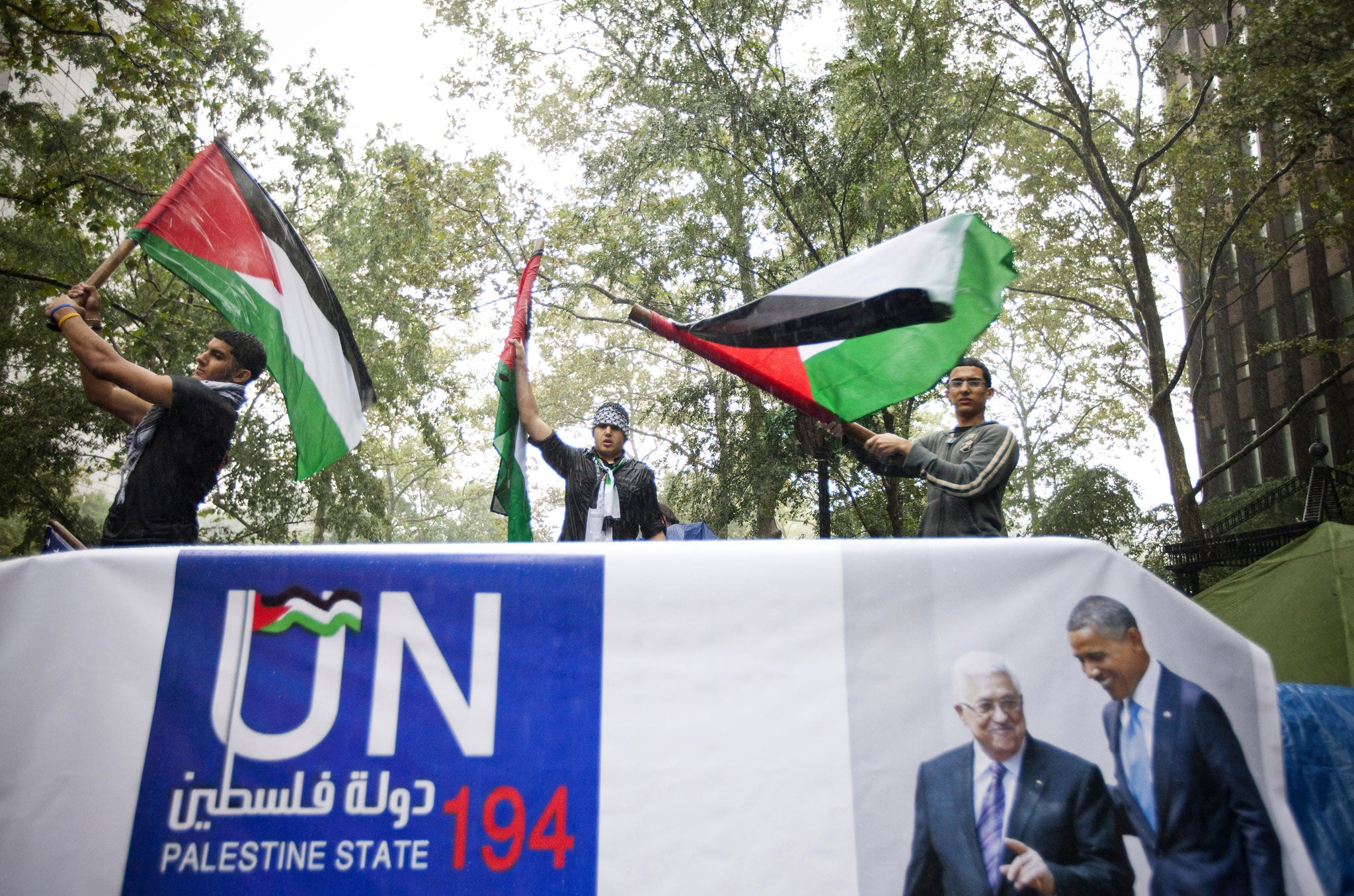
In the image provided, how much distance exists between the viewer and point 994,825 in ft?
6.26

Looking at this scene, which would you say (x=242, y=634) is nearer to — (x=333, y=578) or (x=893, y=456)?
(x=333, y=578)

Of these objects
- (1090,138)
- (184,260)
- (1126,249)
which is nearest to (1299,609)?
(184,260)

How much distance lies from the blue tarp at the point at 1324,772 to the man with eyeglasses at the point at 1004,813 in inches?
21.2

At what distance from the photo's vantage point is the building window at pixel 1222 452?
1030 inches

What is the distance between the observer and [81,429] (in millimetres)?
14000

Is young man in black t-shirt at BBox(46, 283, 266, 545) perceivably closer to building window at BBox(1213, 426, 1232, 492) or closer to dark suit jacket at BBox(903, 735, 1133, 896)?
dark suit jacket at BBox(903, 735, 1133, 896)

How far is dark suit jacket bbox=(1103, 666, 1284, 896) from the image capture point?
73.1 inches

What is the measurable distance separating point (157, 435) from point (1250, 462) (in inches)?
1092

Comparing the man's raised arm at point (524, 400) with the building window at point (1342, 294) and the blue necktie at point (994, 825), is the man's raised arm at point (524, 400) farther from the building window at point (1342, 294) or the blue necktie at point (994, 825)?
the building window at point (1342, 294)

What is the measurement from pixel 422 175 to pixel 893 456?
12733mm

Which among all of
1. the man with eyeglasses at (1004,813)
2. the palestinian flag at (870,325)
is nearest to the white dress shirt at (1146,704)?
the man with eyeglasses at (1004,813)

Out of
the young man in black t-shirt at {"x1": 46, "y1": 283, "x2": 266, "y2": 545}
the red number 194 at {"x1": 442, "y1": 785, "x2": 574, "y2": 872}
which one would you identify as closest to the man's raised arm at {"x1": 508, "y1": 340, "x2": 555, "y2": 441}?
the young man in black t-shirt at {"x1": 46, "y1": 283, "x2": 266, "y2": 545}

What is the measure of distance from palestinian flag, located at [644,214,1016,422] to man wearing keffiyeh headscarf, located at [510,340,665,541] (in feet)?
1.83

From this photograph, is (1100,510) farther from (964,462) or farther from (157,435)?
(157,435)
